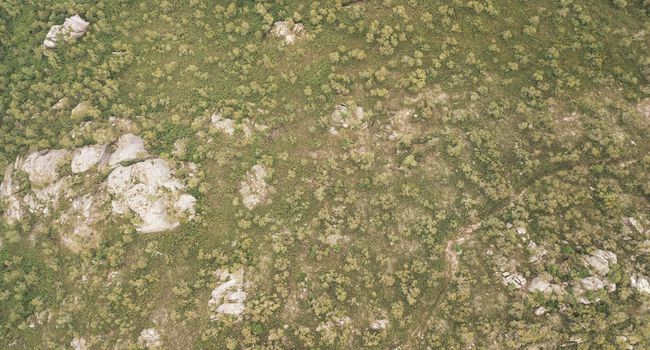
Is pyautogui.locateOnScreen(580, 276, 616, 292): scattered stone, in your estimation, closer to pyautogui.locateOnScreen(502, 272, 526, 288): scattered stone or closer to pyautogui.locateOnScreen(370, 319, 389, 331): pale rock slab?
pyautogui.locateOnScreen(502, 272, 526, 288): scattered stone

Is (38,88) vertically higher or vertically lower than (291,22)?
lower

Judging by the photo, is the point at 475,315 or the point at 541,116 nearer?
the point at 475,315

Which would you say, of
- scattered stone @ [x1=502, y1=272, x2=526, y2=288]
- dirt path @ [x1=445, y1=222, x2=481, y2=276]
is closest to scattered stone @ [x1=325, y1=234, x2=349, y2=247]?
dirt path @ [x1=445, y1=222, x2=481, y2=276]

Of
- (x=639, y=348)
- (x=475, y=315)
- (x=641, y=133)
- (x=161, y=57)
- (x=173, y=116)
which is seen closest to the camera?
(x=639, y=348)

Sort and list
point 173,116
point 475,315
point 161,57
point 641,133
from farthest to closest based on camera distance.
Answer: point 161,57, point 173,116, point 641,133, point 475,315

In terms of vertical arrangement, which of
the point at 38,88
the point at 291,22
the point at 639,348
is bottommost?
the point at 639,348

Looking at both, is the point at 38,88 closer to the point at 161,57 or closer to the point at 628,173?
the point at 161,57

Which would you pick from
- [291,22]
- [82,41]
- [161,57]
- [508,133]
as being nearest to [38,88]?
[82,41]
